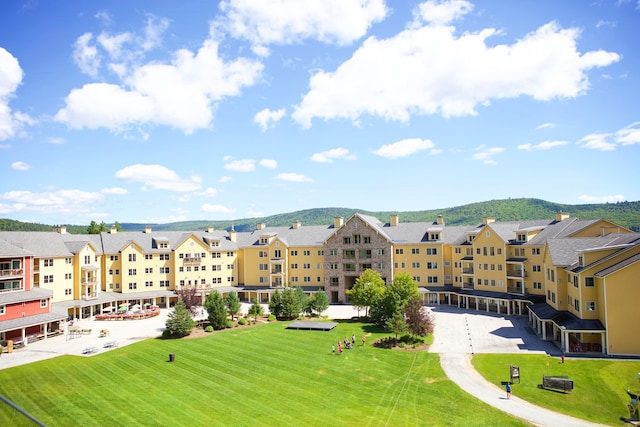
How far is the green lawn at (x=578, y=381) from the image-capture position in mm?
Answer: 27547

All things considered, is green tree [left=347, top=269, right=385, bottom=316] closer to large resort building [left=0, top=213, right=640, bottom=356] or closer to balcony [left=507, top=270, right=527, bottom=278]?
large resort building [left=0, top=213, right=640, bottom=356]

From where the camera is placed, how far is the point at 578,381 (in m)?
31.7

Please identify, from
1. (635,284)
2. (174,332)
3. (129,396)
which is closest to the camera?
(129,396)

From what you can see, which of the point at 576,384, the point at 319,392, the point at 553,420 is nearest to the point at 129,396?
the point at 319,392

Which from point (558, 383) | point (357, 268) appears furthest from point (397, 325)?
point (357, 268)

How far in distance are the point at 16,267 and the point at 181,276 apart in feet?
83.3

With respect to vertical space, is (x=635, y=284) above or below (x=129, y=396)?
above

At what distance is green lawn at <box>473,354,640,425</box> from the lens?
27.5m

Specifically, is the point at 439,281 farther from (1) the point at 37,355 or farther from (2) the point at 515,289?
(1) the point at 37,355

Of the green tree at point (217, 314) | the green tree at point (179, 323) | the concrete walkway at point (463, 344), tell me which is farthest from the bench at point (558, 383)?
the green tree at point (179, 323)

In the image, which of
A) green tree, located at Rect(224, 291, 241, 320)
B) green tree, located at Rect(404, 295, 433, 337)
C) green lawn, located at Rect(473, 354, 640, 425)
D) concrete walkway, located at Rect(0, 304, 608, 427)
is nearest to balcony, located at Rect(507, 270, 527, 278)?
concrete walkway, located at Rect(0, 304, 608, 427)

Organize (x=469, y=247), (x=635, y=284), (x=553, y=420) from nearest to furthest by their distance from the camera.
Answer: (x=553, y=420)
(x=635, y=284)
(x=469, y=247)

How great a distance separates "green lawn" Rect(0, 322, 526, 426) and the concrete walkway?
1.64 meters

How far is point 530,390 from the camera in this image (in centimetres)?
3052
